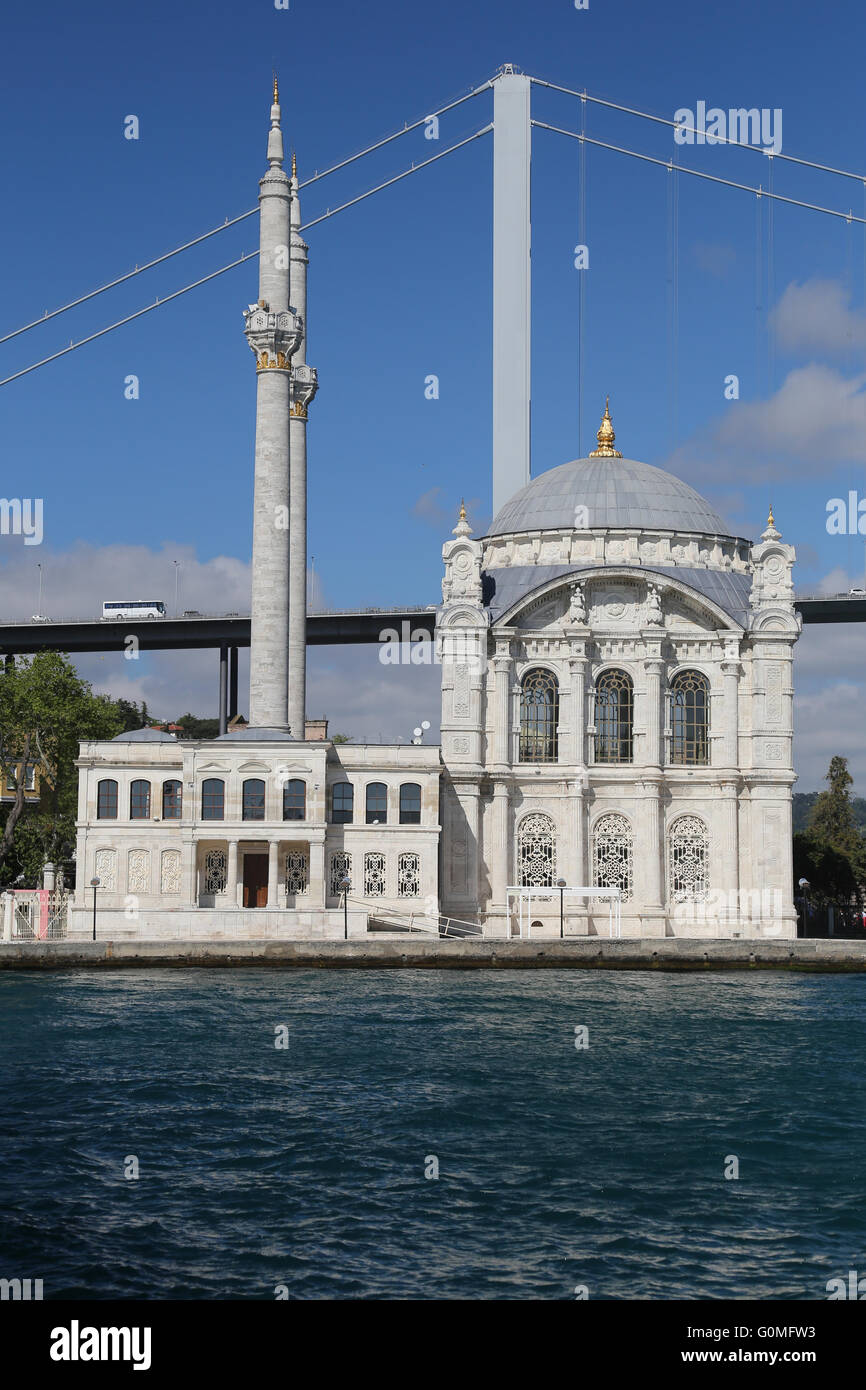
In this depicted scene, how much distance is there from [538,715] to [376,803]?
322 inches

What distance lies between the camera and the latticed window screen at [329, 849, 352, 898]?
60500 millimetres

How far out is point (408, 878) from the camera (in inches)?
2399

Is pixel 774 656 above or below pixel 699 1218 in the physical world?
above

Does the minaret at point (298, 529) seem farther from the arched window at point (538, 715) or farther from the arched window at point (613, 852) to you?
the arched window at point (613, 852)

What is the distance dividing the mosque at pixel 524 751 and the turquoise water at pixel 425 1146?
15.1m

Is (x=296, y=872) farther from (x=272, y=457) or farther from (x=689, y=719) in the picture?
(x=689, y=719)

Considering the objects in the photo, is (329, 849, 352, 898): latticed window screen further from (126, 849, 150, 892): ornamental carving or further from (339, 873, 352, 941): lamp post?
(126, 849, 150, 892): ornamental carving

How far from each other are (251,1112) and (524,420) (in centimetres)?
4581

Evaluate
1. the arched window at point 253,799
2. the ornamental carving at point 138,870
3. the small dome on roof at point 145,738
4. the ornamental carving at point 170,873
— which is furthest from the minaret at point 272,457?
the ornamental carving at point 138,870

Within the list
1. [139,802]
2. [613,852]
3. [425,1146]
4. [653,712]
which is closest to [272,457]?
[139,802]

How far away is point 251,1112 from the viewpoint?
28656mm

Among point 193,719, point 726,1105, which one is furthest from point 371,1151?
point 193,719

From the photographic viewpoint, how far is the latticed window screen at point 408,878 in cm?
6091
